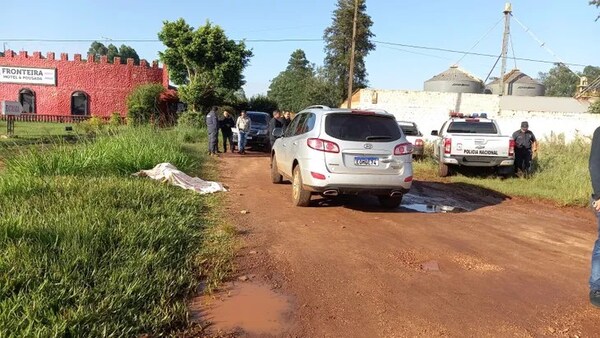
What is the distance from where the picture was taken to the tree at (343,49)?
53812 mm

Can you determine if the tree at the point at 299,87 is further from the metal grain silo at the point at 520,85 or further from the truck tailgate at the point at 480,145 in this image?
the truck tailgate at the point at 480,145

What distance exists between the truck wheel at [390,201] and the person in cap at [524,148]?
21.8ft

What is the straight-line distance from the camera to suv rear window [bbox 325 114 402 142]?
7.59 meters

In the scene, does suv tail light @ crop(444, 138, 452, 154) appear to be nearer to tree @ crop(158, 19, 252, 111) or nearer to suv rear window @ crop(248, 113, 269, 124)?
suv rear window @ crop(248, 113, 269, 124)

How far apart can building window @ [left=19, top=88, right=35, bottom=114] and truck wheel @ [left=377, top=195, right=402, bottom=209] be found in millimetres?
36182

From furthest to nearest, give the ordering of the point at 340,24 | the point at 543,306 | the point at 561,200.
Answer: the point at 340,24 → the point at 561,200 → the point at 543,306

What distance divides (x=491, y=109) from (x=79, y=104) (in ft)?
99.9

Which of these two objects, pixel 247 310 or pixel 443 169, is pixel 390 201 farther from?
pixel 443 169

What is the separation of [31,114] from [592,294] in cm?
3933

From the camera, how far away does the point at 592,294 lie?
4.30m

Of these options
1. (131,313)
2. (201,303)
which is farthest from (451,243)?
(131,313)

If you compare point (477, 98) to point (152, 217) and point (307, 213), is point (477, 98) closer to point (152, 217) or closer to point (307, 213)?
point (307, 213)

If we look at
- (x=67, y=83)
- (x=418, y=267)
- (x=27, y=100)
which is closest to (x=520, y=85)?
(x=67, y=83)

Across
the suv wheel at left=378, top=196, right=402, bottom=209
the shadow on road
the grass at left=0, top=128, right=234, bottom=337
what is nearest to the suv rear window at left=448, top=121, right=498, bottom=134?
the shadow on road
